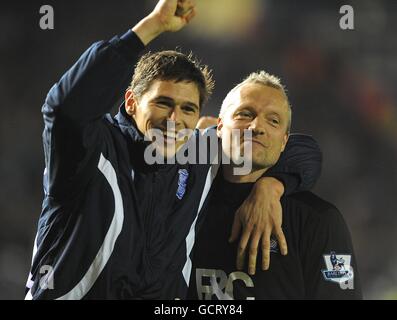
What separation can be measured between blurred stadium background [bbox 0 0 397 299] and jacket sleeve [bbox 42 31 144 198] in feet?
8.52

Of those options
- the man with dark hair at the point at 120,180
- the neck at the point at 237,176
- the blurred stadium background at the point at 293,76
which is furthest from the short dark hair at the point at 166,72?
the blurred stadium background at the point at 293,76

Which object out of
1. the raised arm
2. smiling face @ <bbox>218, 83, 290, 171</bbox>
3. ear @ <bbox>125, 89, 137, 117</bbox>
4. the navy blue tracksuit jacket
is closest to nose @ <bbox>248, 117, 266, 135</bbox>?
smiling face @ <bbox>218, 83, 290, 171</bbox>

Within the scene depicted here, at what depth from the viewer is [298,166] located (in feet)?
6.27

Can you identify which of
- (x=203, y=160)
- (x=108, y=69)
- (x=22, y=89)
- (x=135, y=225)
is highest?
(x=22, y=89)

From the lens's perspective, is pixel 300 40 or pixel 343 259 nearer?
pixel 343 259

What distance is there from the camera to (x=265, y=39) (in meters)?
4.57

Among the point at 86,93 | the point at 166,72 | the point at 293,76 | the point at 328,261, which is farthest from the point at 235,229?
the point at 293,76

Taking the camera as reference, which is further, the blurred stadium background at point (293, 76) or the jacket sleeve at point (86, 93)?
the blurred stadium background at point (293, 76)

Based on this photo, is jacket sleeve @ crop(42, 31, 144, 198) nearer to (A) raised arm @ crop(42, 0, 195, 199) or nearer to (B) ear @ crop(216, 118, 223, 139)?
(A) raised arm @ crop(42, 0, 195, 199)

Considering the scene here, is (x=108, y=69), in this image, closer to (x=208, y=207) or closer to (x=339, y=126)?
(x=208, y=207)

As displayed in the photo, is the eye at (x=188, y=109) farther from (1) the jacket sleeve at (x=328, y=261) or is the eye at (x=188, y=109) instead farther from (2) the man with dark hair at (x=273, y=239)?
(1) the jacket sleeve at (x=328, y=261)

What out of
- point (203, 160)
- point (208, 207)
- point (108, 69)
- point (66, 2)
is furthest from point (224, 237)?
point (66, 2)

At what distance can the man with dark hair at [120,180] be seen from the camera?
1.29 meters

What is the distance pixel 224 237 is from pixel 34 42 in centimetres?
283
